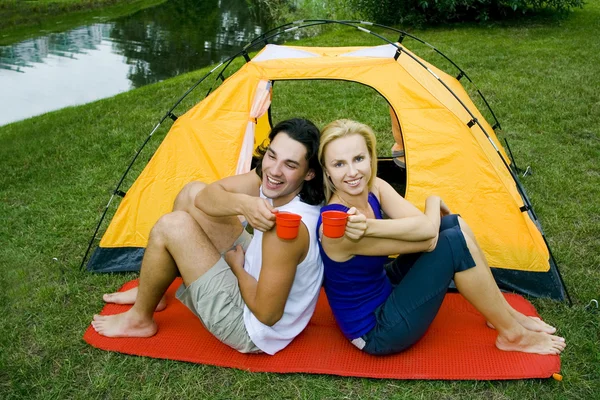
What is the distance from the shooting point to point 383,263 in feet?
7.28

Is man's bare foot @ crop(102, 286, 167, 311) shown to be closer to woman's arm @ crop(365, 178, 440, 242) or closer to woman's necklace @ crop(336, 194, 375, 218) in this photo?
woman's necklace @ crop(336, 194, 375, 218)

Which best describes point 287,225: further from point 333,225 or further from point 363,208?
point 363,208

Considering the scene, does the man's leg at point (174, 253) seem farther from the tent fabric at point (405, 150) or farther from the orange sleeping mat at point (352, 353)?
the tent fabric at point (405, 150)

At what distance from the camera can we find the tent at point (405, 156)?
288 cm

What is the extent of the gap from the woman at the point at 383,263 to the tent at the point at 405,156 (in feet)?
1.99

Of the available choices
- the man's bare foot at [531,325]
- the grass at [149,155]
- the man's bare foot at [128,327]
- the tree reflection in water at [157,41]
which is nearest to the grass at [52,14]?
the tree reflection in water at [157,41]

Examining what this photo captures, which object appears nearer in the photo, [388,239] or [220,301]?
[388,239]

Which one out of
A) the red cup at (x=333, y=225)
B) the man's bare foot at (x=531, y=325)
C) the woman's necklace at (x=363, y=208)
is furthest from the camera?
the man's bare foot at (x=531, y=325)

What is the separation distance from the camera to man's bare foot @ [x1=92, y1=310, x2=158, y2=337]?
8.32ft

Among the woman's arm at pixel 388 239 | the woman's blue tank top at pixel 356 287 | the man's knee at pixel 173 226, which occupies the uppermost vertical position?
the woman's arm at pixel 388 239

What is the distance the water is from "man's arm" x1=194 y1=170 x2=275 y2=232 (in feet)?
17.9

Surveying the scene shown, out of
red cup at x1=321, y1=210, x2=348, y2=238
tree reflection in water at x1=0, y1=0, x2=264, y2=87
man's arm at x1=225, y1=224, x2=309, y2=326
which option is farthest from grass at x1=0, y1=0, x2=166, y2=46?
red cup at x1=321, y1=210, x2=348, y2=238

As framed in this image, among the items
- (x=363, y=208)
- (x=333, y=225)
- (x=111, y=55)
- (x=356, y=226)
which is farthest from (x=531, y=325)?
(x=111, y=55)

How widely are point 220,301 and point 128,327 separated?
58 centimetres
